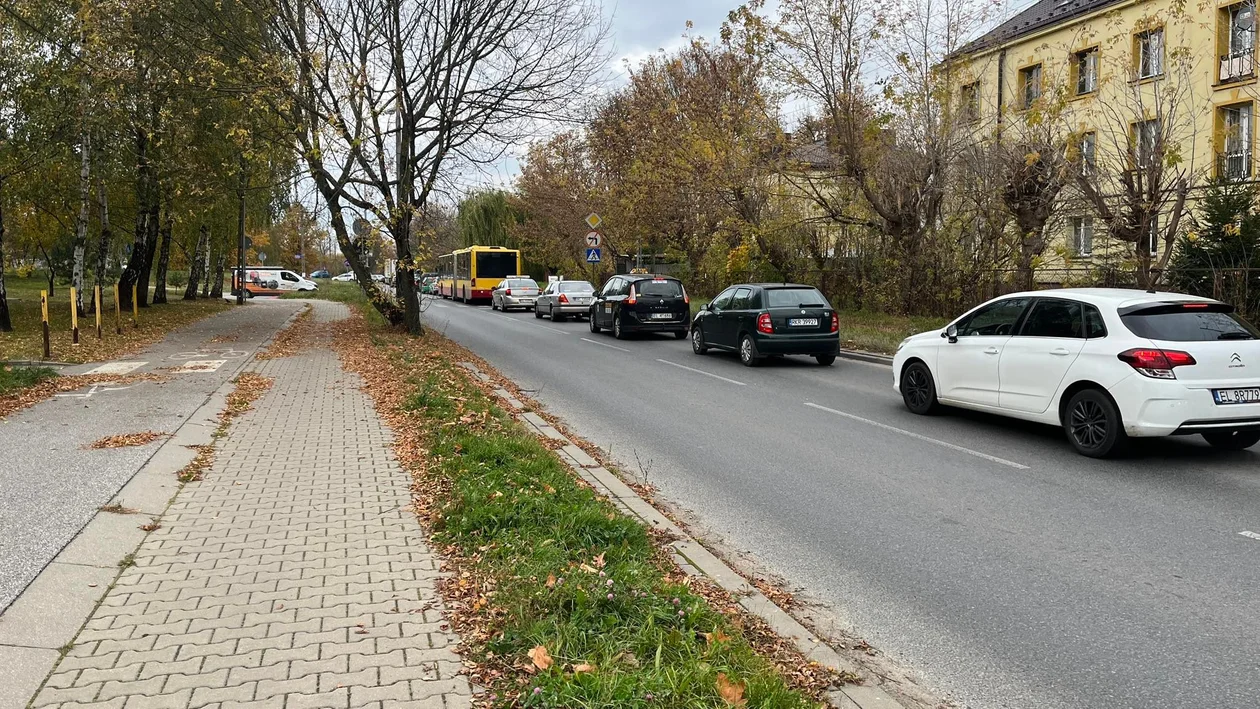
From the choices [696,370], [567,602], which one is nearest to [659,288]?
[696,370]

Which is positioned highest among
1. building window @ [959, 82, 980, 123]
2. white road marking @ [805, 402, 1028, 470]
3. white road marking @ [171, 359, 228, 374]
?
building window @ [959, 82, 980, 123]

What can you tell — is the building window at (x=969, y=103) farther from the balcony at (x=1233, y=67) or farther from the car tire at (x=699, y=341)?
the balcony at (x=1233, y=67)

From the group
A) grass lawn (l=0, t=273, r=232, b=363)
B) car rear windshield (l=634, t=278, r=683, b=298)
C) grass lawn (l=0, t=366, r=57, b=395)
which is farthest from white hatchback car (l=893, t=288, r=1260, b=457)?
grass lawn (l=0, t=273, r=232, b=363)

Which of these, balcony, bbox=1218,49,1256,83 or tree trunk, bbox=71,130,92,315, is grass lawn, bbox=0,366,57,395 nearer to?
tree trunk, bbox=71,130,92,315

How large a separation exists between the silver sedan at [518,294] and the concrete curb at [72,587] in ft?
101

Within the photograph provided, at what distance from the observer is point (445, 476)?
663 cm

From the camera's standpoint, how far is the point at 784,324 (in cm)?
1571

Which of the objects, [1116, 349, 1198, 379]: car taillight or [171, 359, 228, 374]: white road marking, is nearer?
[1116, 349, 1198, 379]: car taillight

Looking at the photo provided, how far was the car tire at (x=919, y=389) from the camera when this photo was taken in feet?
33.8

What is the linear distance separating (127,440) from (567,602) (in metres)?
5.77

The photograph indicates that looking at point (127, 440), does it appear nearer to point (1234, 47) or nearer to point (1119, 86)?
point (1119, 86)

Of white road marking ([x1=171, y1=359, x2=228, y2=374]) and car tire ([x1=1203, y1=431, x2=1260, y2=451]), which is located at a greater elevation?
white road marking ([x1=171, y1=359, x2=228, y2=374])

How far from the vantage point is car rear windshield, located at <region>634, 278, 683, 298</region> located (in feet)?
72.2

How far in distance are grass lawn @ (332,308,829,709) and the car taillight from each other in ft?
15.9
